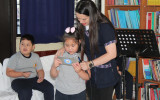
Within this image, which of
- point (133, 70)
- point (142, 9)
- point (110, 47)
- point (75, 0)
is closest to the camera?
point (110, 47)

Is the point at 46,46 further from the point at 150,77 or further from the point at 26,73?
the point at 150,77

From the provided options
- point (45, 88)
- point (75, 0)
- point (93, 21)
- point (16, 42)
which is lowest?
point (45, 88)

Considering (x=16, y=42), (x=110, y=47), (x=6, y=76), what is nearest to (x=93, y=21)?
(x=110, y=47)

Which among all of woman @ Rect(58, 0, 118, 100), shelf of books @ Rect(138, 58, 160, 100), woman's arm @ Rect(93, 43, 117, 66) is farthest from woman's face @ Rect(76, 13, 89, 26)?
shelf of books @ Rect(138, 58, 160, 100)

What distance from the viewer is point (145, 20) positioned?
349 centimetres

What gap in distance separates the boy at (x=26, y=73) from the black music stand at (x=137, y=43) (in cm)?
106

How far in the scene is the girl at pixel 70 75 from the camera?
82.5 inches

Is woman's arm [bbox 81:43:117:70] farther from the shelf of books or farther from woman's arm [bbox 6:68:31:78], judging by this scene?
the shelf of books

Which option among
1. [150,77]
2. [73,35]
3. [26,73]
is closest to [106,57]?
[73,35]

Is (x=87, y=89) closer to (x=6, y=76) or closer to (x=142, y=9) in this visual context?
(x=6, y=76)

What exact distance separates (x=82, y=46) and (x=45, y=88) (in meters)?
1.05

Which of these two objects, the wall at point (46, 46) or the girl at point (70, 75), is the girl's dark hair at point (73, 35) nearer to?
the girl at point (70, 75)

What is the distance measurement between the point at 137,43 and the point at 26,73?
1.28m

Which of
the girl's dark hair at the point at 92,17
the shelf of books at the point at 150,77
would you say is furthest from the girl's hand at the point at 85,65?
the shelf of books at the point at 150,77
